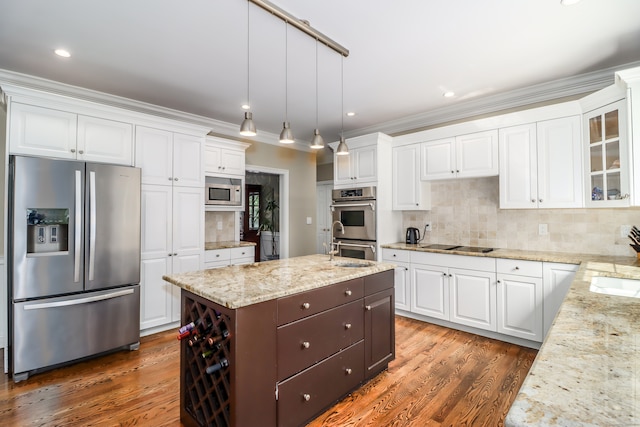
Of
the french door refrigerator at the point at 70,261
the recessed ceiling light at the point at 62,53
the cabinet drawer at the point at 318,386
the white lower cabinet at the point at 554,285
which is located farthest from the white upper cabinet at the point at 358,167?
the recessed ceiling light at the point at 62,53

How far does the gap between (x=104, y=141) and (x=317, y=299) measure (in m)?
2.56

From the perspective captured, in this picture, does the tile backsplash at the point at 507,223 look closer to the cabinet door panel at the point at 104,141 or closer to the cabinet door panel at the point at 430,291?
the cabinet door panel at the point at 430,291

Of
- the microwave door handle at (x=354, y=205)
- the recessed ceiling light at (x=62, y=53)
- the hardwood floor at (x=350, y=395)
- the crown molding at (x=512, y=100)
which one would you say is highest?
the recessed ceiling light at (x=62, y=53)

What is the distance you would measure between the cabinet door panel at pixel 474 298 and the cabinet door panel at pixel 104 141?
3.61m

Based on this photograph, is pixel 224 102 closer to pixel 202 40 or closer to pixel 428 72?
pixel 202 40

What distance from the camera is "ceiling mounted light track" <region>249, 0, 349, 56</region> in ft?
6.40

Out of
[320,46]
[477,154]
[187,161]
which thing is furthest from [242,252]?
[477,154]

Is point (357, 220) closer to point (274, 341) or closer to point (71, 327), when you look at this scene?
point (274, 341)

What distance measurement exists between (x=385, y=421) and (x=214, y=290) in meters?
1.36

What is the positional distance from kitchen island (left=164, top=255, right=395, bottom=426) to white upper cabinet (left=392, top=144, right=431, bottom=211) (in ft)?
6.10

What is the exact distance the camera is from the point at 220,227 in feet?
14.8

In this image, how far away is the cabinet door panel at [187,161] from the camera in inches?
136

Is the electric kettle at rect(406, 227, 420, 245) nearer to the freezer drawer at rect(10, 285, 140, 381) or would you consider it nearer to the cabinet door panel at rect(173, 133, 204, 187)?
the cabinet door panel at rect(173, 133, 204, 187)

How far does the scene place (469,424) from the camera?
194 cm
